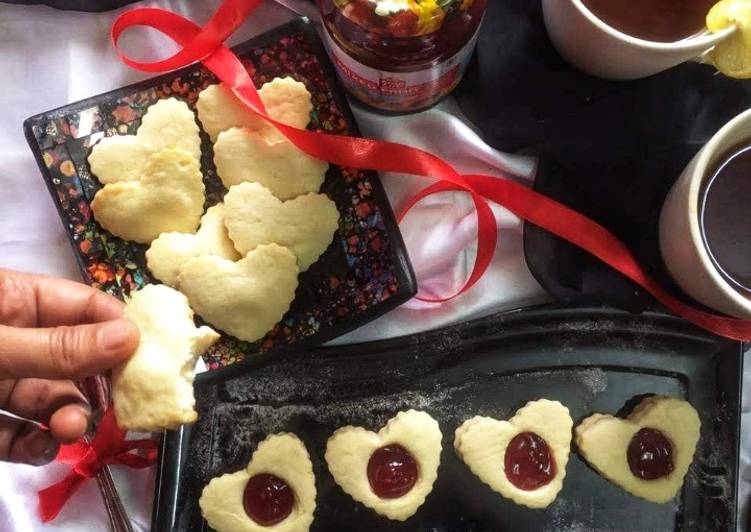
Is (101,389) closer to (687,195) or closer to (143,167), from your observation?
(143,167)

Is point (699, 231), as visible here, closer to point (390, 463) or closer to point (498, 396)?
point (498, 396)

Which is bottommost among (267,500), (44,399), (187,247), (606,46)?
(267,500)

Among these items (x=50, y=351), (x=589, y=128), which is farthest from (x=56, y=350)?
(x=589, y=128)

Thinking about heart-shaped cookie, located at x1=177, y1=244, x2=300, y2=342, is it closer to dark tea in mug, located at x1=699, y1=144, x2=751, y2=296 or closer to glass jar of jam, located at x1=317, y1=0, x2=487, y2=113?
glass jar of jam, located at x1=317, y1=0, x2=487, y2=113

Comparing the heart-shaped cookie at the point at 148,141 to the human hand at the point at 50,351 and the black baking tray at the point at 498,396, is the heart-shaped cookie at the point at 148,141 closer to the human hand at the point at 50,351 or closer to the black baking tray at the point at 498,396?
the human hand at the point at 50,351

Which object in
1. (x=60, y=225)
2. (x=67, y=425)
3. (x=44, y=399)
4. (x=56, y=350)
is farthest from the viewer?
(x=60, y=225)

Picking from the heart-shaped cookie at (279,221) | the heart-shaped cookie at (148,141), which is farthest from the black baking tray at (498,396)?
the heart-shaped cookie at (148,141)
